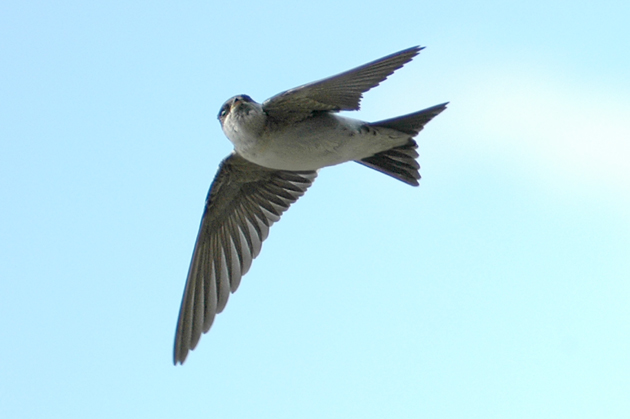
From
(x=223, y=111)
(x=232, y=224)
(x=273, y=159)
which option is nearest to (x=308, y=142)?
(x=273, y=159)

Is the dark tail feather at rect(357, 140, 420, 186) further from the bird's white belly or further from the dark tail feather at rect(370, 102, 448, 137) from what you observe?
the bird's white belly

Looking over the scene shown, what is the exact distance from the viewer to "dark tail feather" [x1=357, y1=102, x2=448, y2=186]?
6.40 meters

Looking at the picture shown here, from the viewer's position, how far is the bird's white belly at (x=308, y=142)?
6160 millimetres

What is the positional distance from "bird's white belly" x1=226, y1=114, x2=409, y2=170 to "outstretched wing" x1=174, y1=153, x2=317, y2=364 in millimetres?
1055

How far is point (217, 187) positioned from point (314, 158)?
1512mm

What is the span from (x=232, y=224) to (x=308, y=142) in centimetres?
179

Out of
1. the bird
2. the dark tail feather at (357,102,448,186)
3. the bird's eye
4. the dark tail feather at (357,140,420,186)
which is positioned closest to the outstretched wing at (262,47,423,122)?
the bird

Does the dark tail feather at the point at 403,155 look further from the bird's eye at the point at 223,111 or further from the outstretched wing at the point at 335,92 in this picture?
the bird's eye at the point at 223,111

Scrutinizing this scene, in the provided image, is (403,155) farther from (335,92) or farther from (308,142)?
(335,92)

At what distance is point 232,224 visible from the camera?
7715 mm

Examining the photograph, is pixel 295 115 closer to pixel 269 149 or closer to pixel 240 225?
pixel 269 149

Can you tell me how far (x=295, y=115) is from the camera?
20.3 ft

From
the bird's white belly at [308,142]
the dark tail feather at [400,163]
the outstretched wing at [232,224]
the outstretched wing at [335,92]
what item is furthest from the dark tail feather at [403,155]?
the outstretched wing at [232,224]

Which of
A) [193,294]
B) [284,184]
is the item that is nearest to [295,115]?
[284,184]
